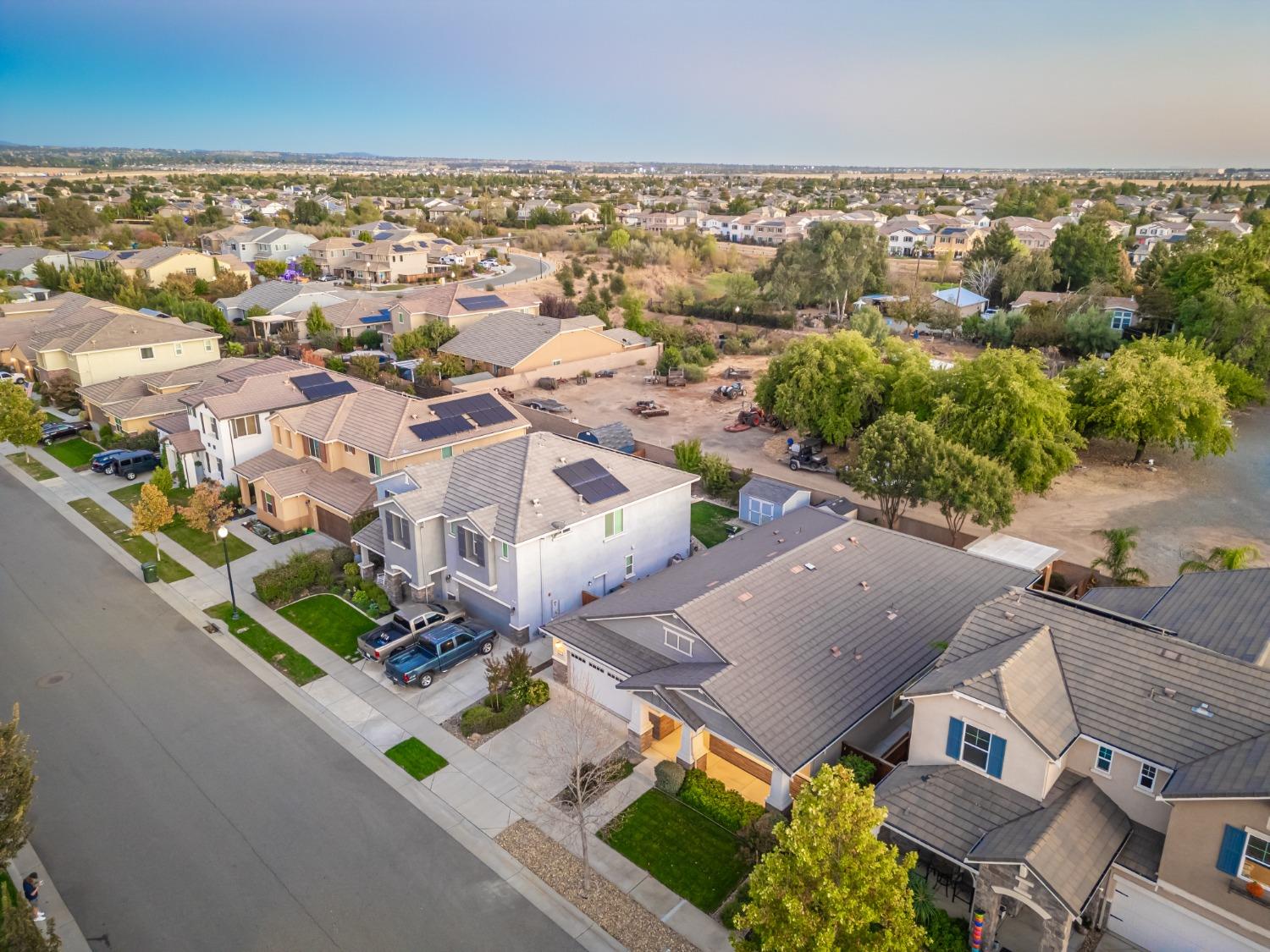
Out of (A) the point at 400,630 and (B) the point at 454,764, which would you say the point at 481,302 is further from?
(B) the point at 454,764

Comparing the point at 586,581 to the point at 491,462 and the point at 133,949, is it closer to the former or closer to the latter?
the point at 491,462

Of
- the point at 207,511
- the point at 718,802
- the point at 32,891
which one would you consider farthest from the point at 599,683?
the point at 207,511

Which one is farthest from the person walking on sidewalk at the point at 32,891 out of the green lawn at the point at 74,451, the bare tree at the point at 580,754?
the green lawn at the point at 74,451

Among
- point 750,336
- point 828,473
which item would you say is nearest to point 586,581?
point 828,473

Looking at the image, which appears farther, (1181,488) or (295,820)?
(1181,488)

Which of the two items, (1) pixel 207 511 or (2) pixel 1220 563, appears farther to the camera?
(1) pixel 207 511

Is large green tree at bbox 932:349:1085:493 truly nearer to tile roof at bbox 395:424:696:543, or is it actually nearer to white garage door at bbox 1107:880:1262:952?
tile roof at bbox 395:424:696:543
